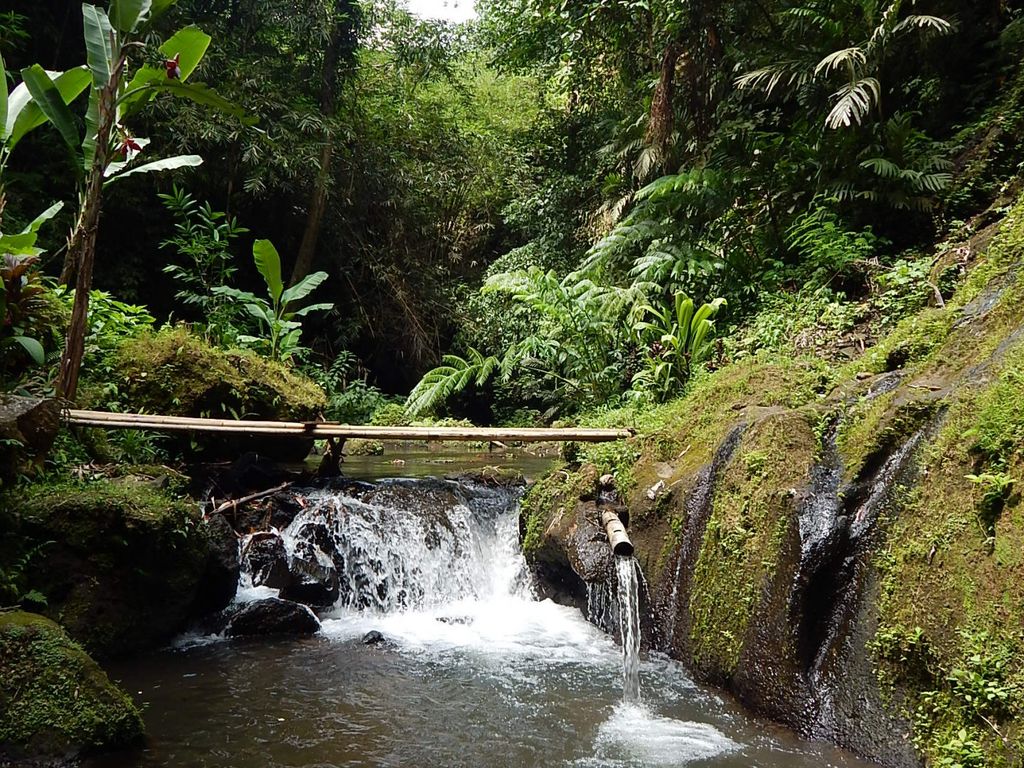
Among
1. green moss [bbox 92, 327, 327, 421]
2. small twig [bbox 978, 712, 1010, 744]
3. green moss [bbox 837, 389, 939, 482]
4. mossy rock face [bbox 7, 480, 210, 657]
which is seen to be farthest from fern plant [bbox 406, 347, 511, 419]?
small twig [bbox 978, 712, 1010, 744]

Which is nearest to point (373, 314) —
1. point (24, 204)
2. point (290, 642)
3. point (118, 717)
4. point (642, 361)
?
point (24, 204)

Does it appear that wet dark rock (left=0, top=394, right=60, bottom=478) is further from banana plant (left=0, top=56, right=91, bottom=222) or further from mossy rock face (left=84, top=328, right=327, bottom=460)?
mossy rock face (left=84, top=328, right=327, bottom=460)

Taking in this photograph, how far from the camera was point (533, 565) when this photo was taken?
19.2 ft

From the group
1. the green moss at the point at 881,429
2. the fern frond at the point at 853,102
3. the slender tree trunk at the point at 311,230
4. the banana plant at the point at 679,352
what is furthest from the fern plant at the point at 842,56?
the slender tree trunk at the point at 311,230

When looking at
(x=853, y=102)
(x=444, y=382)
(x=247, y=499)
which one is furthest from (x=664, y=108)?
(x=247, y=499)

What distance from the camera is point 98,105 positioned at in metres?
5.16

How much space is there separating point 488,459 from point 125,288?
655 centimetres

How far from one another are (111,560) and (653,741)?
338cm

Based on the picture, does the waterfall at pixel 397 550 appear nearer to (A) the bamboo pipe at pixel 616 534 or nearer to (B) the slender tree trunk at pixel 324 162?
(A) the bamboo pipe at pixel 616 534

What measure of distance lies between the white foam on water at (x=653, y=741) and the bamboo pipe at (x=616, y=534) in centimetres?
97

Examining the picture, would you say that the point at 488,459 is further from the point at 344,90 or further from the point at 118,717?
the point at 344,90

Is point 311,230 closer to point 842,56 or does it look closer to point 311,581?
point 311,581

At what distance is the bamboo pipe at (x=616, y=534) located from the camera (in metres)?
4.40

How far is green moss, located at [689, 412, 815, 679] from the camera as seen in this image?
3.83m
